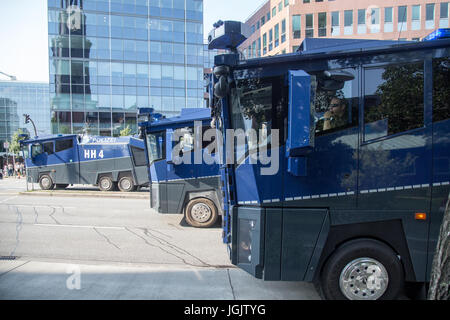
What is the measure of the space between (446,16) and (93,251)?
36.3 metres

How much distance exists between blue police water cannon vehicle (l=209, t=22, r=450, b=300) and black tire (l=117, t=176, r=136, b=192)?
46.3ft

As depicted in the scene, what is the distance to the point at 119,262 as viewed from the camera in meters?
5.43

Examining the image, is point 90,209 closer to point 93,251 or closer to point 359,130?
point 93,251

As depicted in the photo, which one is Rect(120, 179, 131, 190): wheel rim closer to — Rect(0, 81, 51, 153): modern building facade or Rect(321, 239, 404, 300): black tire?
Rect(321, 239, 404, 300): black tire

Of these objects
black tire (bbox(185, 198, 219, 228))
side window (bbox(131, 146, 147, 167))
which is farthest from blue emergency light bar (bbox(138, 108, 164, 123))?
side window (bbox(131, 146, 147, 167))

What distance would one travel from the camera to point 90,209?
35.6 feet

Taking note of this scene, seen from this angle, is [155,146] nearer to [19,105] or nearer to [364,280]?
[364,280]

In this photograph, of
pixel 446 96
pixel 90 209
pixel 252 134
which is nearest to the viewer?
pixel 446 96

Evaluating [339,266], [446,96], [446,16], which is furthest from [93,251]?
[446,16]

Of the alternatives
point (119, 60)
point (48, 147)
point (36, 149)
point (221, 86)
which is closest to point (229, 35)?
point (221, 86)

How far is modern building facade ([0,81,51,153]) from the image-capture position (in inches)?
2237

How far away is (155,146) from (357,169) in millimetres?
6129

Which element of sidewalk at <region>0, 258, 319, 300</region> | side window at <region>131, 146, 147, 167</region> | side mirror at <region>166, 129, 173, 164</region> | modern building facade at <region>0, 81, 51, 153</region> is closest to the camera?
sidewalk at <region>0, 258, 319, 300</region>

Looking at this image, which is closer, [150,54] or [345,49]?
[345,49]
